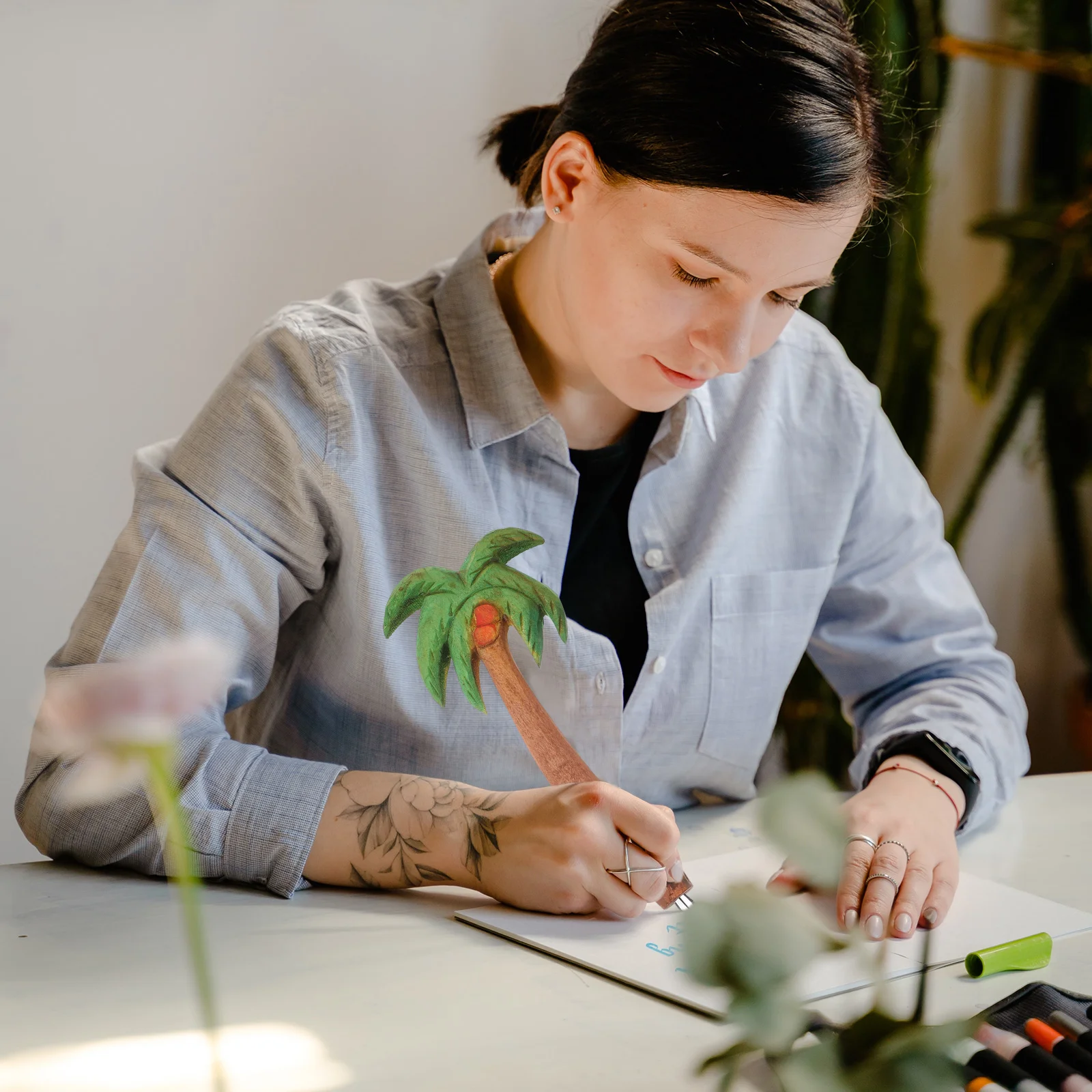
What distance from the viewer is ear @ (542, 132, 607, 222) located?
3.25 ft

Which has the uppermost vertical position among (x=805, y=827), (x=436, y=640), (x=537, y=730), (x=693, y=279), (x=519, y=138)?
(x=519, y=138)

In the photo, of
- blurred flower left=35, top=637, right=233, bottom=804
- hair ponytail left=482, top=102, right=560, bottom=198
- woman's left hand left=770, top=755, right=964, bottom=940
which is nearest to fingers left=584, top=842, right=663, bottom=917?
woman's left hand left=770, top=755, right=964, bottom=940

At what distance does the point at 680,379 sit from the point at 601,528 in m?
0.21

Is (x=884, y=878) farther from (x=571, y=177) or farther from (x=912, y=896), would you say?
(x=571, y=177)

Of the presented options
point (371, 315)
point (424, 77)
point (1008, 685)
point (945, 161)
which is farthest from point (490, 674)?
point (945, 161)

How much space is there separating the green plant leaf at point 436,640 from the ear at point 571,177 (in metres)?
0.39

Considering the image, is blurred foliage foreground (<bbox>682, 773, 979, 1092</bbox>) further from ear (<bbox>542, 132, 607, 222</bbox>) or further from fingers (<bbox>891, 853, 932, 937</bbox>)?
ear (<bbox>542, 132, 607, 222</bbox>)

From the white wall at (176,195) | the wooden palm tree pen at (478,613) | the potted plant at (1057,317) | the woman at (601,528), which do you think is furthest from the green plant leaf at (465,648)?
the potted plant at (1057,317)

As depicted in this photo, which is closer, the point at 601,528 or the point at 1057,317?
the point at 601,528

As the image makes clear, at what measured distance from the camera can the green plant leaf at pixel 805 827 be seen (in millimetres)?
390

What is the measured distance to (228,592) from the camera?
0.96 meters

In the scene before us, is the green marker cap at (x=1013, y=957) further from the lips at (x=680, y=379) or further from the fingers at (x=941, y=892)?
the lips at (x=680, y=379)

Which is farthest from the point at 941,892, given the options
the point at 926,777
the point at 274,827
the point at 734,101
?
the point at 734,101

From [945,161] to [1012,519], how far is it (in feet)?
2.38
